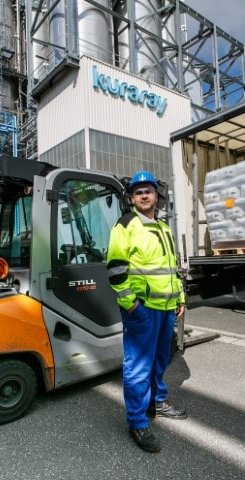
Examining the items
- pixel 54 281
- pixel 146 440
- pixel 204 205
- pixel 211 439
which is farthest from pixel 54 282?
pixel 204 205

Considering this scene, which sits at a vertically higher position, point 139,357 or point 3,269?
point 3,269

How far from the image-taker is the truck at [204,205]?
716 cm

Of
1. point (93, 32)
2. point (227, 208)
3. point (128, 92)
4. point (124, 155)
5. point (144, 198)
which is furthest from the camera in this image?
A: point (93, 32)

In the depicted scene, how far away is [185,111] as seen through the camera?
19375 mm

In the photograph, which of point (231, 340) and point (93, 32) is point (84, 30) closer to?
point (93, 32)

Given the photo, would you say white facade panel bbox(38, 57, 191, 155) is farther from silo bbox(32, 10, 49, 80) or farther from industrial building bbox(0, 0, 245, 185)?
silo bbox(32, 10, 49, 80)

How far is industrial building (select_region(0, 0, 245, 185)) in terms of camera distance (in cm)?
1552

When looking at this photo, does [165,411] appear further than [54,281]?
No

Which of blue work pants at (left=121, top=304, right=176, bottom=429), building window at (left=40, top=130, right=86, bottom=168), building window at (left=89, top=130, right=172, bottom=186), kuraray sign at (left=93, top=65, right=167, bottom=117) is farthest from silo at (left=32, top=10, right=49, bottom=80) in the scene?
blue work pants at (left=121, top=304, right=176, bottom=429)

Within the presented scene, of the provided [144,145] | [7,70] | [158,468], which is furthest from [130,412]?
[7,70]

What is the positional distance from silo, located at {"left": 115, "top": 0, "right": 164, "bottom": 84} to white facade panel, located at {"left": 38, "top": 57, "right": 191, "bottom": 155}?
1.97m

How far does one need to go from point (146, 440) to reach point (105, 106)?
1455 centimetres

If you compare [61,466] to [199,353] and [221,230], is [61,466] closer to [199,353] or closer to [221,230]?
[199,353]

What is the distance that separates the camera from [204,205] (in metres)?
7.88
